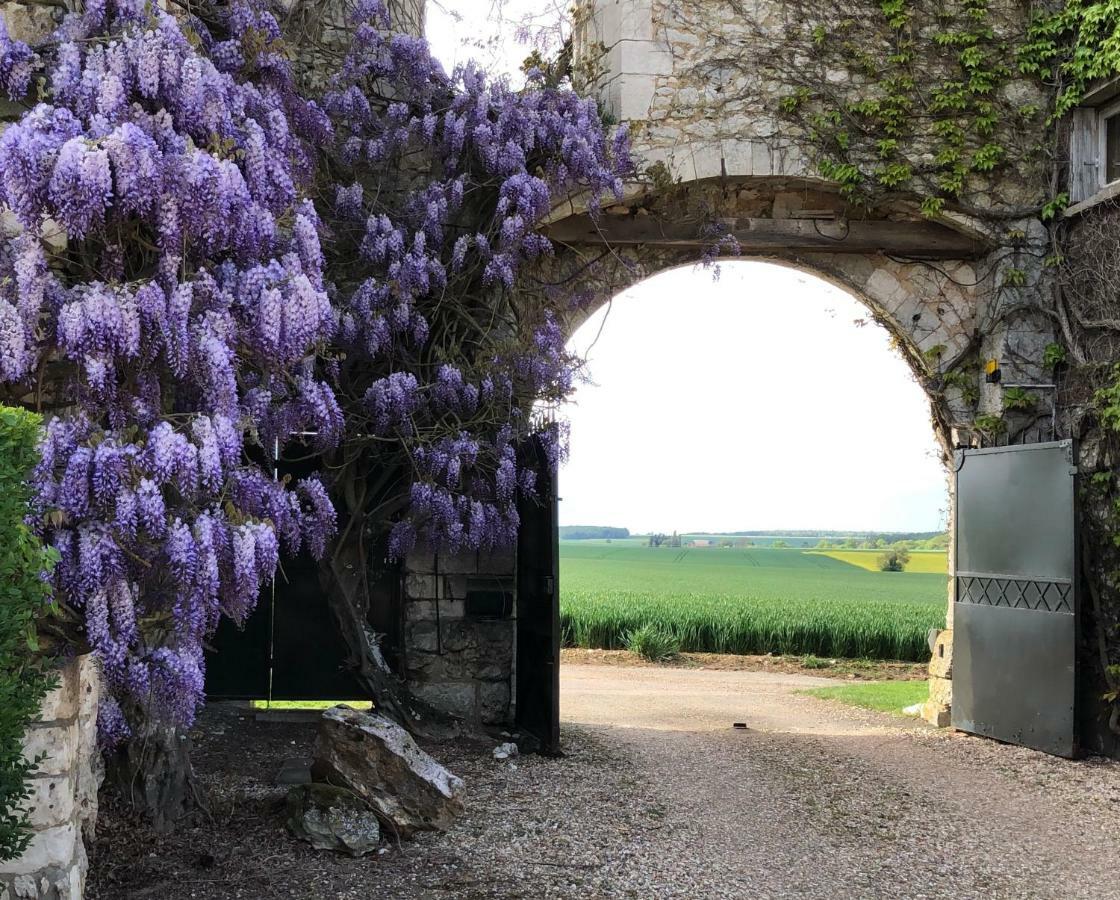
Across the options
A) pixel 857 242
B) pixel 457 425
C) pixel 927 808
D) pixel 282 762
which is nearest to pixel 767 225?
pixel 857 242

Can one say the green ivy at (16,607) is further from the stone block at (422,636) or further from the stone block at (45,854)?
the stone block at (422,636)

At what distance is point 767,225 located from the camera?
7.36m

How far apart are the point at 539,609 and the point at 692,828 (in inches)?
72.3

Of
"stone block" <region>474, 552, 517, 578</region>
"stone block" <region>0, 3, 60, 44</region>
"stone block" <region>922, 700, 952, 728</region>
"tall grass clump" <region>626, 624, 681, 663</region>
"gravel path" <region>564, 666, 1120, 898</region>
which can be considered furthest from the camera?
"tall grass clump" <region>626, 624, 681, 663</region>

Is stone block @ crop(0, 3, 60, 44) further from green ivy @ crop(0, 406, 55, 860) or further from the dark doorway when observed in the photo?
the dark doorway

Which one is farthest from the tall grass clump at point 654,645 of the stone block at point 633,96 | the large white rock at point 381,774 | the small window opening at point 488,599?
the large white rock at point 381,774

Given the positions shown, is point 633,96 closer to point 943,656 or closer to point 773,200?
point 773,200

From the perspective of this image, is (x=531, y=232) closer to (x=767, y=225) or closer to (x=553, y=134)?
(x=553, y=134)

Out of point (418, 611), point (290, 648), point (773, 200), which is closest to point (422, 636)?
point (418, 611)

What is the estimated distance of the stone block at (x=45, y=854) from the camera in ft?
9.82

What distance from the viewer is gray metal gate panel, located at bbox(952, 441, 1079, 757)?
6254 millimetres

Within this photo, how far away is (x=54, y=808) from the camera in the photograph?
120 inches

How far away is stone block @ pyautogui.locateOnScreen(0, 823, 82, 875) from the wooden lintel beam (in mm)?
4852

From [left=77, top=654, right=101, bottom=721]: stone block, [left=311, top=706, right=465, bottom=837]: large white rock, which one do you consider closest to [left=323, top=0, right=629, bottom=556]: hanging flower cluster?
[left=311, top=706, right=465, bottom=837]: large white rock
